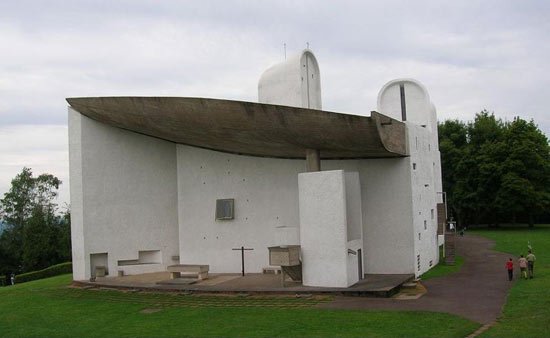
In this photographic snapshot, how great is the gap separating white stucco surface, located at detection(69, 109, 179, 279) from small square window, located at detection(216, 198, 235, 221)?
224cm

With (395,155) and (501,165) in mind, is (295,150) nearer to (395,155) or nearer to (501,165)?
(395,155)

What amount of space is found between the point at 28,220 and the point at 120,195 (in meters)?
26.0


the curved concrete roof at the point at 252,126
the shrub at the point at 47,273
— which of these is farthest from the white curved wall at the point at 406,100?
the shrub at the point at 47,273

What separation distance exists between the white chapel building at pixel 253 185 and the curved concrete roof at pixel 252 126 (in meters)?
0.06

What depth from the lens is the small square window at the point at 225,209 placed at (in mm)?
22000

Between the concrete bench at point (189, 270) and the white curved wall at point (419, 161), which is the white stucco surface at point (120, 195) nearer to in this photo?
the concrete bench at point (189, 270)

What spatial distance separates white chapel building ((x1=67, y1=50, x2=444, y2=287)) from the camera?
16.8 meters

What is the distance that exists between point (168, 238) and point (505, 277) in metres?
13.1

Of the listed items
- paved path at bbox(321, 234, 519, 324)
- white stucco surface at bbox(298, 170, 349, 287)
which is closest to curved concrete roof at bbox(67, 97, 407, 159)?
white stucco surface at bbox(298, 170, 349, 287)

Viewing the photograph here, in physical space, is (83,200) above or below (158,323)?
above

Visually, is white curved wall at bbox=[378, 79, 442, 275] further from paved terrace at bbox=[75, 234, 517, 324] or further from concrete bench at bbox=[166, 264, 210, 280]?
concrete bench at bbox=[166, 264, 210, 280]

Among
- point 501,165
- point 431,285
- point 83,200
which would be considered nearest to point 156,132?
point 83,200

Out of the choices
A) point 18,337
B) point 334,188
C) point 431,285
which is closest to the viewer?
point 18,337

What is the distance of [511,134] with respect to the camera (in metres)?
43.9
